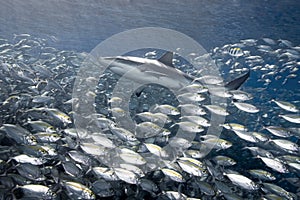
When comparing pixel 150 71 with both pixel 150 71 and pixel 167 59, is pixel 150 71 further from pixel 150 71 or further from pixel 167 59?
pixel 167 59

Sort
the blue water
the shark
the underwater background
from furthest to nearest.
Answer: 1. the blue water
2. the shark
3. the underwater background

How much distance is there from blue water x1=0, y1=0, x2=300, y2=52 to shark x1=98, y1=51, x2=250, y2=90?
505 inches

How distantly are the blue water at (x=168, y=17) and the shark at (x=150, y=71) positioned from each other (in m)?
12.8

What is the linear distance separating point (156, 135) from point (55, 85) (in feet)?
10.3

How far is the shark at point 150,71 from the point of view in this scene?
672cm

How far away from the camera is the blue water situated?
2059cm

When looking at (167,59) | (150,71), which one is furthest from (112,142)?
(167,59)

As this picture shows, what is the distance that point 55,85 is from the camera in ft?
22.6

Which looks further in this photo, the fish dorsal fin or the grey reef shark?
the fish dorsal fin

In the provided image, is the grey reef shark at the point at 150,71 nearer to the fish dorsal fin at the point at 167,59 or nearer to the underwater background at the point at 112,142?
the fish dorsal fin at the point at 167,59

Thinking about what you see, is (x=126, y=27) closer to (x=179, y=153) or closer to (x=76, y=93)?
(x=76, y=93)

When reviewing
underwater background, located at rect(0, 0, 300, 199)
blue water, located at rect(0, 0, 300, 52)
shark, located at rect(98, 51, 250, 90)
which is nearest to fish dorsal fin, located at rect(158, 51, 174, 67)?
shark, located at rect(98, 51, 250, 90)

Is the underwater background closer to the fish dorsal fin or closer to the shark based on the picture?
the shark

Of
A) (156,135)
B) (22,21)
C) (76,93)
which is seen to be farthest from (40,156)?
(22,21)
